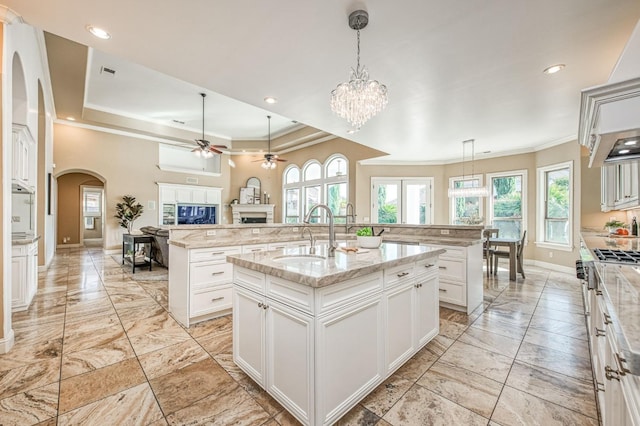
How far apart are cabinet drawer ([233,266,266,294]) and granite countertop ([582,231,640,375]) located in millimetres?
1502

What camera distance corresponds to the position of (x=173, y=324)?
298 centimetres

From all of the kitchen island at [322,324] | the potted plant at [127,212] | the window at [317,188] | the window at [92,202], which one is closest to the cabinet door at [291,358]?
the kitchen island at [322,324]

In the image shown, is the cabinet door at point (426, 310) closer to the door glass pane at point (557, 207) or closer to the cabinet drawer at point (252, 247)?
the cabinet drawer at point (252, 247)

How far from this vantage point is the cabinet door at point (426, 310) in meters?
2.25

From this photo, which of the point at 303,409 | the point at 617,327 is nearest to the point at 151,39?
the point at 303,409

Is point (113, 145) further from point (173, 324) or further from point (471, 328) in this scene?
point (471, 328)

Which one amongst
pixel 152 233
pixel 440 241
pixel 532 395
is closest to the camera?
pixel 532 395

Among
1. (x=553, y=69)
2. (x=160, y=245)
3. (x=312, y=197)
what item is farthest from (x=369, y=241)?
(x=312, y=197)

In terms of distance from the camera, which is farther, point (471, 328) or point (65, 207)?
point (65, 207)

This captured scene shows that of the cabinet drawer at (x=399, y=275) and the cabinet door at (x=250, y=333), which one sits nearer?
the cabinet door at (x=250, y=333)

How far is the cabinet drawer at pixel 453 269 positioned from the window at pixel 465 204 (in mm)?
4199

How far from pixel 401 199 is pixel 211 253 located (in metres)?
6.14

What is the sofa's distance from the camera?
5.13 metres

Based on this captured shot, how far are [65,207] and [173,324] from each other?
10.3 meters
